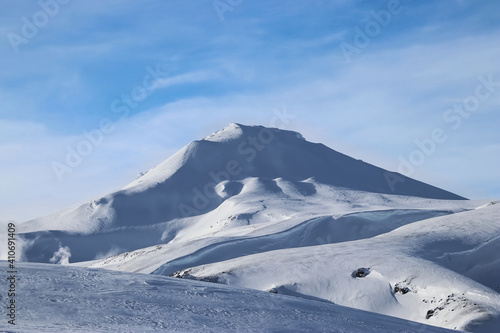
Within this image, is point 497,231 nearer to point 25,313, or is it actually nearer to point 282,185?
point 25,313

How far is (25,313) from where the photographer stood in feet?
47.9

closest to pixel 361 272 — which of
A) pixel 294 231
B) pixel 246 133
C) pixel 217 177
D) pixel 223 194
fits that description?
pixel 294 231

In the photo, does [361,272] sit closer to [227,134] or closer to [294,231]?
[294,231]

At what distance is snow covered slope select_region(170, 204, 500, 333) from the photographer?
28422 mm

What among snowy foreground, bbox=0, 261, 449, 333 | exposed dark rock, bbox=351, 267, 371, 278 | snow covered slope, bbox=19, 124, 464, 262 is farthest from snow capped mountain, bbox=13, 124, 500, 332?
snowy foreground, bbox=0, 261, 449, 333

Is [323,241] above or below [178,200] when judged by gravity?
below

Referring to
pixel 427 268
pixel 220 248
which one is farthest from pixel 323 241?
pixel 427 268

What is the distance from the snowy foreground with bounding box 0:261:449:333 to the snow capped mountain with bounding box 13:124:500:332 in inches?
428

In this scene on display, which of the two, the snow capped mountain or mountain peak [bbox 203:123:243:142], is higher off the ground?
mountain peak [bbox 203:123:243:142]

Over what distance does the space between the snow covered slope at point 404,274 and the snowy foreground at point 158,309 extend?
35.0 feet

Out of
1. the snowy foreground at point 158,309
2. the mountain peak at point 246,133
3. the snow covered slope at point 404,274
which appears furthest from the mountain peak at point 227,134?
the snowy foreground at point 158,309

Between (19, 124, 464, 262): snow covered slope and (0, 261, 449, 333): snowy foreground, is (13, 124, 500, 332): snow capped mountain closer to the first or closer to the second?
(19, 124, 464, 262): snow covered slope

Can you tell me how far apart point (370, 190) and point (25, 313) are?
72580mm

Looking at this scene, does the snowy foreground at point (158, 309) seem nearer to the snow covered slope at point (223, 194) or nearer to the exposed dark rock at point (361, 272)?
the exposed dark rock at point (361, 272)
